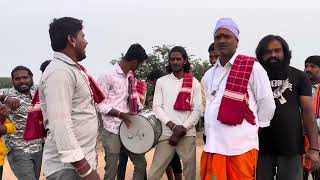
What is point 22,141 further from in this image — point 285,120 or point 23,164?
point 285,120

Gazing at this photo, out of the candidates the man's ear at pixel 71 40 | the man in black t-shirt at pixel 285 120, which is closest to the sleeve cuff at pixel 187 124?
the man in black t-shirt at pixel 285 120

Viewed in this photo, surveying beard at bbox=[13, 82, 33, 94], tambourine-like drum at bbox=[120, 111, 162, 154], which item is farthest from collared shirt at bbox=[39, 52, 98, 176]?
beard at bbox=[13, 82, 33, 94]

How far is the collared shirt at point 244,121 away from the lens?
4055 millimetres

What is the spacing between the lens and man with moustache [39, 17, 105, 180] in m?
3.24

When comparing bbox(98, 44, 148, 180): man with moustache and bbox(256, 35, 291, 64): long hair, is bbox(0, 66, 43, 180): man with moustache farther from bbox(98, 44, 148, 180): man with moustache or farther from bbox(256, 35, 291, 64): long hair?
bbox(256, 35, 291, 64): long hair

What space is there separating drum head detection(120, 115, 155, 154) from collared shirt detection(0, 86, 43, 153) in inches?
45.2

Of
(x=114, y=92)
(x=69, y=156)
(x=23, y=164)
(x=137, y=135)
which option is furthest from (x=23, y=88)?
(x=69, y=156)

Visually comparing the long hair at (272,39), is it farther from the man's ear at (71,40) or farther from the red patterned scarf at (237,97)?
the man's ear at (71,40)

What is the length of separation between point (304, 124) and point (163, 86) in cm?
222

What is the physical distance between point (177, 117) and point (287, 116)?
195 centimetres

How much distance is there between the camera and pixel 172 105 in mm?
6266

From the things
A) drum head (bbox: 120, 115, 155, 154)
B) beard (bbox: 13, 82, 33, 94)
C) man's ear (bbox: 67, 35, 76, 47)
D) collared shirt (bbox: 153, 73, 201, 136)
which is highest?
man's ear (bbox: 67, 35, 76, 47)

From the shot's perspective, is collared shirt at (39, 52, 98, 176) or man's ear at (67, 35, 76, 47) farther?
man's ear at (67, 35, 76, 47)

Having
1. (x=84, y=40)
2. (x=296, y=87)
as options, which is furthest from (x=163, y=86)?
(x=84, y=40)
